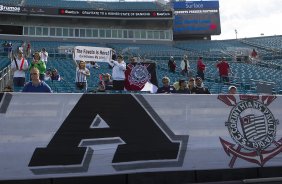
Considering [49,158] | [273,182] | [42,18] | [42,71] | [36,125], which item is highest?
[42,18]

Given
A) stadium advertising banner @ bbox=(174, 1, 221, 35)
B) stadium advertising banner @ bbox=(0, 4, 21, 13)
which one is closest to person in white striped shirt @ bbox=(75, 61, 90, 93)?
stadium advertising banner @ bbox=(0, 4, 21, 13)

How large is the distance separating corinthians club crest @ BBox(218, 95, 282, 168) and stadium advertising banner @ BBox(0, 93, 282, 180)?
0.05 ft

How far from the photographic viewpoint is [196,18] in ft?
136

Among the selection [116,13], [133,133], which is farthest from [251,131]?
[116,13]

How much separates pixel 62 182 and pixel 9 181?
634mm

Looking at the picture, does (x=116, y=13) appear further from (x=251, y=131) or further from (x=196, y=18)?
(x=251, y=131)

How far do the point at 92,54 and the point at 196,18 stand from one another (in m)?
32.8

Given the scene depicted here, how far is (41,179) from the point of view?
4645 mm

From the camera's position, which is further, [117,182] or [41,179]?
[117,182]

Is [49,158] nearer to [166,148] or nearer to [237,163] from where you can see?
[166,148]

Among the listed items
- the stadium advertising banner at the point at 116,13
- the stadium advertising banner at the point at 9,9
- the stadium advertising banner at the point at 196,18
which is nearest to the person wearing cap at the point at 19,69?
the stadium advertising banner at the point at 9,9

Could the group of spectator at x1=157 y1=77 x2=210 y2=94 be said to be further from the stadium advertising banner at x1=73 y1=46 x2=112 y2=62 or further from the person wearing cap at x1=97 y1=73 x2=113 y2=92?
the stadium advertising banner at x1=73 y1=46 x2=112 y2=62

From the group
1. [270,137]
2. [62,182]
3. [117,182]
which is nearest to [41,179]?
[62,182]

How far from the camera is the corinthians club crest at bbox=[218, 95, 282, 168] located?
5.50 metres
